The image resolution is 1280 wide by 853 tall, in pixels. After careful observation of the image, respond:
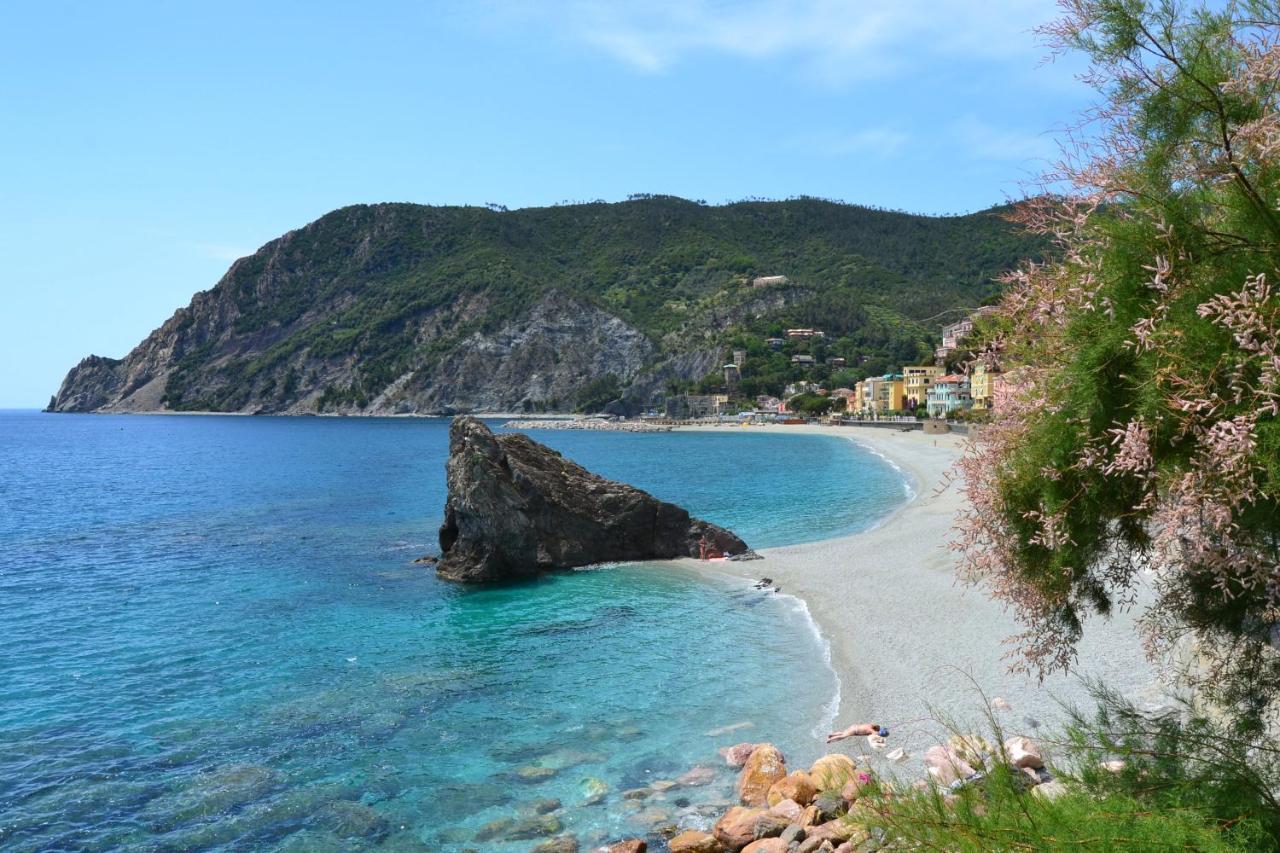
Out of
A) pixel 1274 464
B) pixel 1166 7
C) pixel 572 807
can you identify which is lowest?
pixel 572 807

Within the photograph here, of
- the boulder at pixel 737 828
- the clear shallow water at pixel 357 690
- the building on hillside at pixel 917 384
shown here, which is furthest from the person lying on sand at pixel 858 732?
the building on hillside at pixel 917 384

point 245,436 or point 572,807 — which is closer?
point 572,807

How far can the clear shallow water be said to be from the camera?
11188 millimetres

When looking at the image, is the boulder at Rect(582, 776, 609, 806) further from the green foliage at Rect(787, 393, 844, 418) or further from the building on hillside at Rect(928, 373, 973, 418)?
the green foliage at Rect(787, 393, 844, 418)

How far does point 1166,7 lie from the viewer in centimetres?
511

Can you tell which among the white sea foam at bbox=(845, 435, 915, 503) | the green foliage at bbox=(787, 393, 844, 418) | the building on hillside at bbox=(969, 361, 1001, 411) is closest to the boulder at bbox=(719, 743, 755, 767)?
the building on hillside at bbox=(969, 361, 1001, 411)

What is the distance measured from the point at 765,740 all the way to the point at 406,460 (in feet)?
238

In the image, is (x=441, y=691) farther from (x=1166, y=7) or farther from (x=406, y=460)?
(x=406, y=460)

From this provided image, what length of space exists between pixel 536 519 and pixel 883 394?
388 ft

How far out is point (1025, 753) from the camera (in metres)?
9.77

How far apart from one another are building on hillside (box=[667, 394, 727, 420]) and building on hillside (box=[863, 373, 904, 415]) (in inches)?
1489

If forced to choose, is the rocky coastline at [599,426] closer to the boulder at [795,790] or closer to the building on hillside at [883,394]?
the building on hillside at [883,394]

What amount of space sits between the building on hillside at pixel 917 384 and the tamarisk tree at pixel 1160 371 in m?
121

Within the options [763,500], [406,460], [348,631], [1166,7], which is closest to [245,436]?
[406,460]
